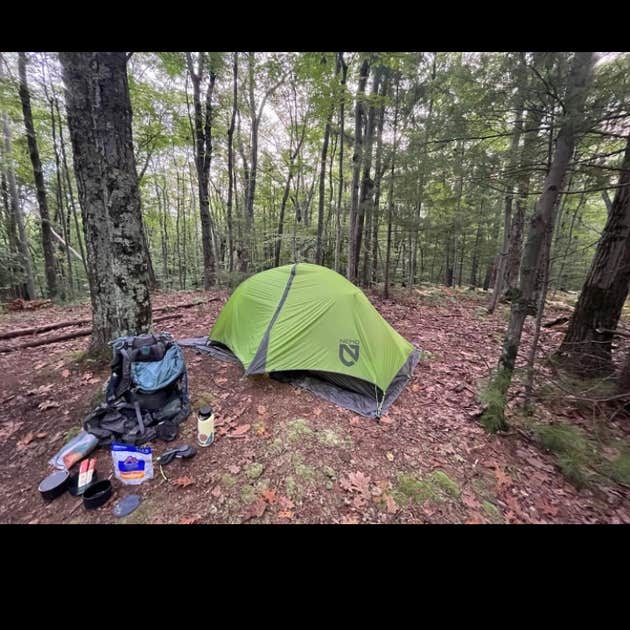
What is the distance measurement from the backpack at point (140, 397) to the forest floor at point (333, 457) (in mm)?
183

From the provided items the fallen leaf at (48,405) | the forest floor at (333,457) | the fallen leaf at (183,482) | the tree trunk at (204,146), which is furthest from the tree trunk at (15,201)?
the fallen leaf at (183,482)

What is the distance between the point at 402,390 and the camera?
3756mm

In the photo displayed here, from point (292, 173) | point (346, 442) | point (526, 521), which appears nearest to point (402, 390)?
point (346, 442)

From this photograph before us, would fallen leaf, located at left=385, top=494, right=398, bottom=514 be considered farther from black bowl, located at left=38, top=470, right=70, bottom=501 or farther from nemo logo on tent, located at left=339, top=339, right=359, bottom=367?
black bowl, located at left=38, top=470, right=70, bottom=501

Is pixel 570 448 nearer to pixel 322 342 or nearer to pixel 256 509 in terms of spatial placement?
pixel 322 342

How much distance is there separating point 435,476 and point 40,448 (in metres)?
3.83

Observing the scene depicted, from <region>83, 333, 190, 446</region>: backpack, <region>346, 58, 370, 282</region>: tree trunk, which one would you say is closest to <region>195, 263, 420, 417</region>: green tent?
<region>83, 333, 190, 446</region>: backpack

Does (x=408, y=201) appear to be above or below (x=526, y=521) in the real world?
above

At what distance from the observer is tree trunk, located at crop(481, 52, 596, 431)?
2221 millimetres

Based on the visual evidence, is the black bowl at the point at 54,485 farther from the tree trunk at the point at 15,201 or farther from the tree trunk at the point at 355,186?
the tree trunk at the point at 15,201

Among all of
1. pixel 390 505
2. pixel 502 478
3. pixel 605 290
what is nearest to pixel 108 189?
pixel 390 505

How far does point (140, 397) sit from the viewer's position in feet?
8.87

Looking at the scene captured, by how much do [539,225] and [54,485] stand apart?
4.97 m
